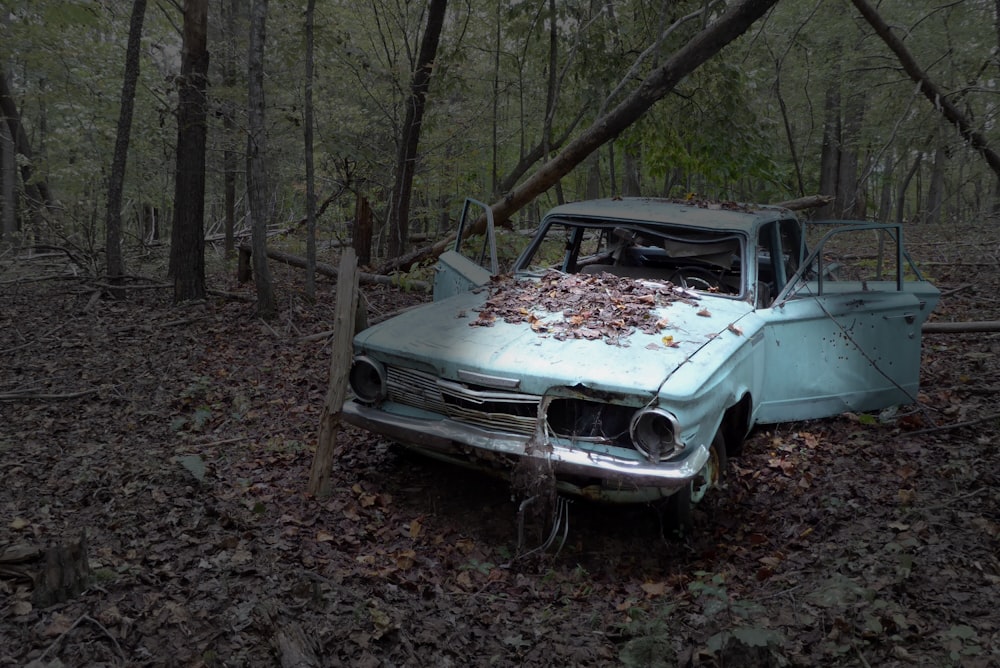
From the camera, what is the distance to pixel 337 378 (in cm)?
415

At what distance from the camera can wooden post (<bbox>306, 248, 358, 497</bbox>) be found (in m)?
4.14

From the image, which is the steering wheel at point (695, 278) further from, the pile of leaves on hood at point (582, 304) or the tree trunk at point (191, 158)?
the tree trunk at point (191, 158)

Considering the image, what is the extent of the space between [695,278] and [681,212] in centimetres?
52

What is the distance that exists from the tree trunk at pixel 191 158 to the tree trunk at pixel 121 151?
23.0 inches

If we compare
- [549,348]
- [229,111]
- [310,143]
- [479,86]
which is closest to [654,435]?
[549,348]

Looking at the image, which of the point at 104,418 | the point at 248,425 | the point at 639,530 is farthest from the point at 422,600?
the point at 104,418

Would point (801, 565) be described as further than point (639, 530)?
No

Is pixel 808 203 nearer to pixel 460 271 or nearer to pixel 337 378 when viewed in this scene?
pixel 460 271

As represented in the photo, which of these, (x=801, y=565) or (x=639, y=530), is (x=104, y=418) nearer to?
(x=639, y=530)

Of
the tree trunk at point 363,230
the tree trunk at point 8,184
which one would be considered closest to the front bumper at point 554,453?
the tree trunk at point 363,230

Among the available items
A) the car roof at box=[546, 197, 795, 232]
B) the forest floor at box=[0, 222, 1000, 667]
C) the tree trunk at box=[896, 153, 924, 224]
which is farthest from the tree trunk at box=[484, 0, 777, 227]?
the forest floor at box=[0, 222, 1000, 667]

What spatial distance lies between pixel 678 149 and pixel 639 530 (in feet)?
25.6

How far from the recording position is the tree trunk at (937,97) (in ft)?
24.8

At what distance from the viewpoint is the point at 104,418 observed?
18.1ft
